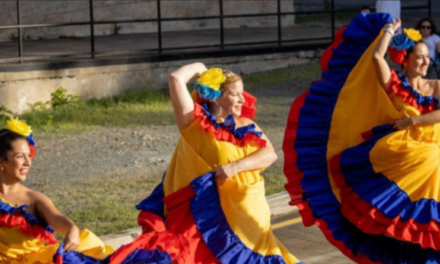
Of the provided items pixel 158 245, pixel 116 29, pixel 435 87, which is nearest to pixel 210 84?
pixel 158 245

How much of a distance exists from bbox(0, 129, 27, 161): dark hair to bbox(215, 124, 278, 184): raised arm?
3.87 ft

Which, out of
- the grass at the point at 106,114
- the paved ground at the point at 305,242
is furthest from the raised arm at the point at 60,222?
the grass at the point at 106,114

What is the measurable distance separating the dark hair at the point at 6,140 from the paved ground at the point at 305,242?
309 centimetres

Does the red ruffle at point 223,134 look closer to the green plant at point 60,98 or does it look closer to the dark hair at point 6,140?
the dark hair at point 6,140

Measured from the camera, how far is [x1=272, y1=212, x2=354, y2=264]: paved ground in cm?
766

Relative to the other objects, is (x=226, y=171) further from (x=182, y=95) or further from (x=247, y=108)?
(x=247, y=108)

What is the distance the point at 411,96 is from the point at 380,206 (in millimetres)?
878

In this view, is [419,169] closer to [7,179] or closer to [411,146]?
[411,146]

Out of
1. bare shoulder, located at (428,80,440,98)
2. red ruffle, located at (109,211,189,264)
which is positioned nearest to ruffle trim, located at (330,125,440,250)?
bare shoulder, located at (428,80,440,98)

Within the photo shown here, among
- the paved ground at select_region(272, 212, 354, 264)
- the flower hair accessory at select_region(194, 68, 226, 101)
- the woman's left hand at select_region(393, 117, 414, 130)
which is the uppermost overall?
the flower hair accessory at select_region(194, 68, 226, 101)

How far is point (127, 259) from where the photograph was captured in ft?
16.9

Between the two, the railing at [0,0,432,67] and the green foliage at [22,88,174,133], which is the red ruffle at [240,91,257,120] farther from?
the railing at [0,0,432,67]

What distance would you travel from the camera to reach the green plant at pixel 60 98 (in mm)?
12875

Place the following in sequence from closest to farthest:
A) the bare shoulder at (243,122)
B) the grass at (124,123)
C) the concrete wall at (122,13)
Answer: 1. the bare shoulder at (243,122)
2. the grass at (124,123)
3. the concrete wall at (122,13)
